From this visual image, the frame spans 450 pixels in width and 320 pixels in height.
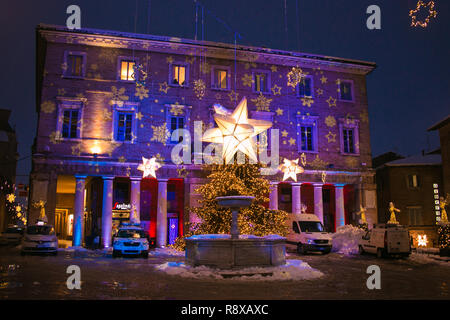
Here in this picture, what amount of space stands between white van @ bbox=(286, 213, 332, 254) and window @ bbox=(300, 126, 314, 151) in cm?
724

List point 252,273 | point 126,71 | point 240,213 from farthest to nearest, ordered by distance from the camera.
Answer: point 126,71 → point 240,213 → point 252,273

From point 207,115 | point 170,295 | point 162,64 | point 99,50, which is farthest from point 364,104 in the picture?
point 170,295

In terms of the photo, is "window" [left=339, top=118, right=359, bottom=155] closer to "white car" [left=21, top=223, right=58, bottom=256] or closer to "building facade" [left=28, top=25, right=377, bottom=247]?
"building facade" [left=28, top=25, right=377, bottom=247]

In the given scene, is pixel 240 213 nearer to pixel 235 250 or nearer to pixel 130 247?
pixel 235 250

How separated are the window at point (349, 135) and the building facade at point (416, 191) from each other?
209 inches

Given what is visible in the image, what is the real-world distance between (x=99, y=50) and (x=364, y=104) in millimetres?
21206

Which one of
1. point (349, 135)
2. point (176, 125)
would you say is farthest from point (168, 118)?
point (349, 135)

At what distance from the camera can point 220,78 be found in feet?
94.6

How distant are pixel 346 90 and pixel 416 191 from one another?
10.8m

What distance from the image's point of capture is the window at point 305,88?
3044cm

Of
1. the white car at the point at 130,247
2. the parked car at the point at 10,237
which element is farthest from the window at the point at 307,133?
the parked car at the point at 10,237

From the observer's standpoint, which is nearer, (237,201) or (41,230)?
(237,201)

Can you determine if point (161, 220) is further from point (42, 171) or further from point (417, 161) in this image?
point (417, 161)

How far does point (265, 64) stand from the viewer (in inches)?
1171
